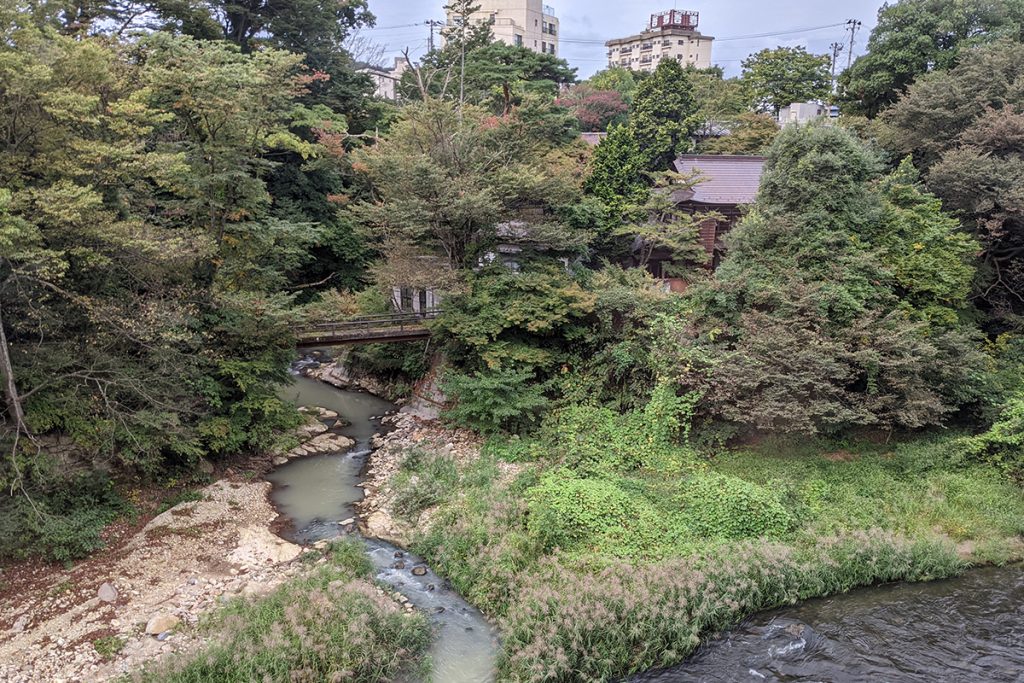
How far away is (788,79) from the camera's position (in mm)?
40219

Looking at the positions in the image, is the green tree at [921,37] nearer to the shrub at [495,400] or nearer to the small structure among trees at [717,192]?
the small structure among trees at [717,192]

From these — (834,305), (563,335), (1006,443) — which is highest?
(834,305)

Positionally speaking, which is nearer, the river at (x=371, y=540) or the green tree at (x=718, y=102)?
the river at (x=371, y=540)

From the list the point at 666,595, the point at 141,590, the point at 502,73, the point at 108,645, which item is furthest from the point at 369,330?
the point at 502,73

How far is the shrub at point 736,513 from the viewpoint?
12375mm

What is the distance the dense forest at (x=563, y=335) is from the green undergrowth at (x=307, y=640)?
0.43 metres

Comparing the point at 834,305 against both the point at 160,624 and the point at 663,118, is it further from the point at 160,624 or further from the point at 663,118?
the point at 160,624

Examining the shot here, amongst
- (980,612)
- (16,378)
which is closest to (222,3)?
(16,378)

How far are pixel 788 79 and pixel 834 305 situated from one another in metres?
32.4

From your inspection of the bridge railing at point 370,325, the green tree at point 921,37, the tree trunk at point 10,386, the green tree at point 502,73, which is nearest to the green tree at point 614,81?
the green tree at point 502,73

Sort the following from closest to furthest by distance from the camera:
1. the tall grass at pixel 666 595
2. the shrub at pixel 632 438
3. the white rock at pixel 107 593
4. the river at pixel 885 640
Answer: the river at pixel 885 640 → the tall grass at pixel 666 595 → the white rock at pixel 107 593 → the shrub at pixel 632 438

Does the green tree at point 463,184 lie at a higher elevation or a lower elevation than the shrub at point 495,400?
higher

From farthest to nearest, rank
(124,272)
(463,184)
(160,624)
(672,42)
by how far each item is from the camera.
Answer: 1. (672,42)
2. (463,184)
3. (124,272)
4. (160,624)

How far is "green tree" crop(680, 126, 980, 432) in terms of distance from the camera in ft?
45.4
